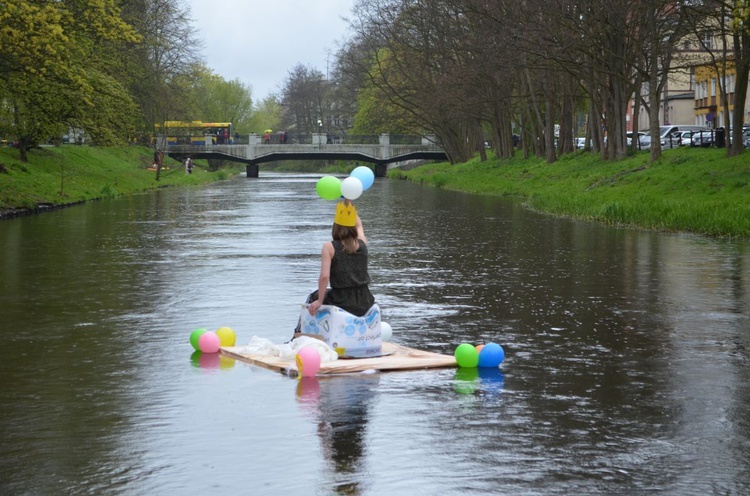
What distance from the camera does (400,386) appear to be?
9.53 metres

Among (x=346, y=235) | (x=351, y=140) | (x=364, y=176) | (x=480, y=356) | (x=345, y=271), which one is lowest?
(x=480, y=356)

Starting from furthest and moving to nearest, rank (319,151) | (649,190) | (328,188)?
(319,151) → (649,190) → (328,188)

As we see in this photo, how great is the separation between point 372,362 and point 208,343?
5.48 ft

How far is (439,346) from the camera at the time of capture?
38.0ft

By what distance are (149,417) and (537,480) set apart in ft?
9.59

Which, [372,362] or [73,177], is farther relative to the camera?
[73,177]

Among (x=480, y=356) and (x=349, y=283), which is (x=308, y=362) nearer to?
(x=349, y=283)

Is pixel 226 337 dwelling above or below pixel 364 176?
below

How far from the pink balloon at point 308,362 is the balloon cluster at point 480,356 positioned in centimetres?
123

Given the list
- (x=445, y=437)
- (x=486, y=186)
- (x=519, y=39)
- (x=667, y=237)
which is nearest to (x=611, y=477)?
(x=445, y=437)

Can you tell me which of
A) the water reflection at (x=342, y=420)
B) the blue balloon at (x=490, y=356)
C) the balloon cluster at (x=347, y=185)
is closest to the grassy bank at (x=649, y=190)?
the balloon cluster at (x=347, y=185)

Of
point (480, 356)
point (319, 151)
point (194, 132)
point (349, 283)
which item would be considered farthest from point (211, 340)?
point (319, 151)

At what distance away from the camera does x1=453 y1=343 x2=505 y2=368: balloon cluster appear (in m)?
10.2

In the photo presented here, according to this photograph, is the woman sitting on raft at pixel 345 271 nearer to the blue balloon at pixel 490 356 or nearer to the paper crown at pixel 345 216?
the paper crown at pixel 345 216
